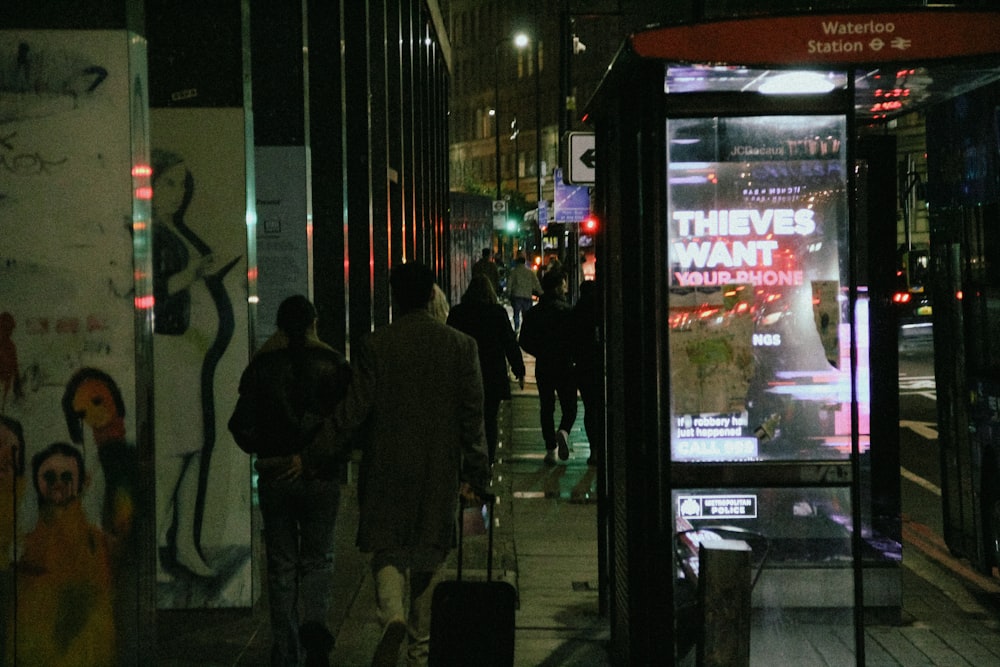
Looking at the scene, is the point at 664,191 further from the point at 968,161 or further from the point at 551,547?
the point at 551,547

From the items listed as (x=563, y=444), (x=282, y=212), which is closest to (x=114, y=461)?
(x=282, y=212)

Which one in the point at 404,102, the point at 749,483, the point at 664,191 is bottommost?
the point at 749,483

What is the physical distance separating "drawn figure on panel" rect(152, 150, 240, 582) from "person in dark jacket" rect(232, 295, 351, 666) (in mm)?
1641

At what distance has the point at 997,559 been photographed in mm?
7910

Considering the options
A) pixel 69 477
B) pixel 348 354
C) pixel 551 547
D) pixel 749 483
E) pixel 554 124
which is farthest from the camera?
pixel 554 124

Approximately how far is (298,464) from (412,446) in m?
0.58

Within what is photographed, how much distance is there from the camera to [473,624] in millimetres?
5191

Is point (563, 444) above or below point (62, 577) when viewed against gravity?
below

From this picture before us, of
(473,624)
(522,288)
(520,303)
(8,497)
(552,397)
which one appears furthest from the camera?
(522,288)

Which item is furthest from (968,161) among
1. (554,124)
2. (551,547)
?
(554,124)

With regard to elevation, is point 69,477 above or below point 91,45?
below

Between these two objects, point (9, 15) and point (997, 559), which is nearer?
point (9, 15)

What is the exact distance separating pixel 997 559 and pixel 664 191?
4.04 metres

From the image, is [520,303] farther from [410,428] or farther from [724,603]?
[724,603]
